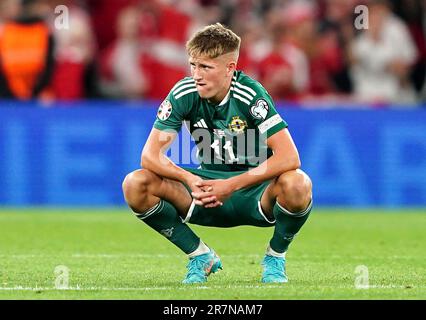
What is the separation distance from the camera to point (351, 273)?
809 cm

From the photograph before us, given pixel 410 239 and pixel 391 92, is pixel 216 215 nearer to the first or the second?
pixel 410 239

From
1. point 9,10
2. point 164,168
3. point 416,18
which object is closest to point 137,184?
point 164,168

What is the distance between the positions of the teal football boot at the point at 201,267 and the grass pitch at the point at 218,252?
85 millimetres

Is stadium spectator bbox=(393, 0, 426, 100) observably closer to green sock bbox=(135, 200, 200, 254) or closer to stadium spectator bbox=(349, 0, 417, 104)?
stadium spectator bbox=(349, 0, 417, 104)

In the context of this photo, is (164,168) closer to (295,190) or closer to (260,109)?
(260,109)

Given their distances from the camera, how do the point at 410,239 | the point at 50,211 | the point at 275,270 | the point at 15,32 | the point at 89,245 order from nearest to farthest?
the point at 275,270 < the point at 89,245 < the point at 410,239 < the point at 50,211 < the point at 15,32

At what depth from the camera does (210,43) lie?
24.4ft

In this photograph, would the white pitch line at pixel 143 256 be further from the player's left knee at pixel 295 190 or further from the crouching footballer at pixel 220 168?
the player's left knee at pixel 295 190

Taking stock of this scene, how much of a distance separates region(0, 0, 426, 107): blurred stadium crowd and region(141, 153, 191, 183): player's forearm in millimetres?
7914

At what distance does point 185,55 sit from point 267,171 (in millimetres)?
9049

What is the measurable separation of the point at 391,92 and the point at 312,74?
1.16 m

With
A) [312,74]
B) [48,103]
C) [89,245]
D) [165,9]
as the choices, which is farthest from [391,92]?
[89,245]

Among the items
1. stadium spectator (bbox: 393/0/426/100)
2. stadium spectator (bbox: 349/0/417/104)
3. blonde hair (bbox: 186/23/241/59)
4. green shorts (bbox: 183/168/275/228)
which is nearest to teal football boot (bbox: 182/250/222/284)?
green shorts (bbox: 183/168/275/228)

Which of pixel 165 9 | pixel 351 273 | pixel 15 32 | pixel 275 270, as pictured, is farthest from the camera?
pixel 165 9
